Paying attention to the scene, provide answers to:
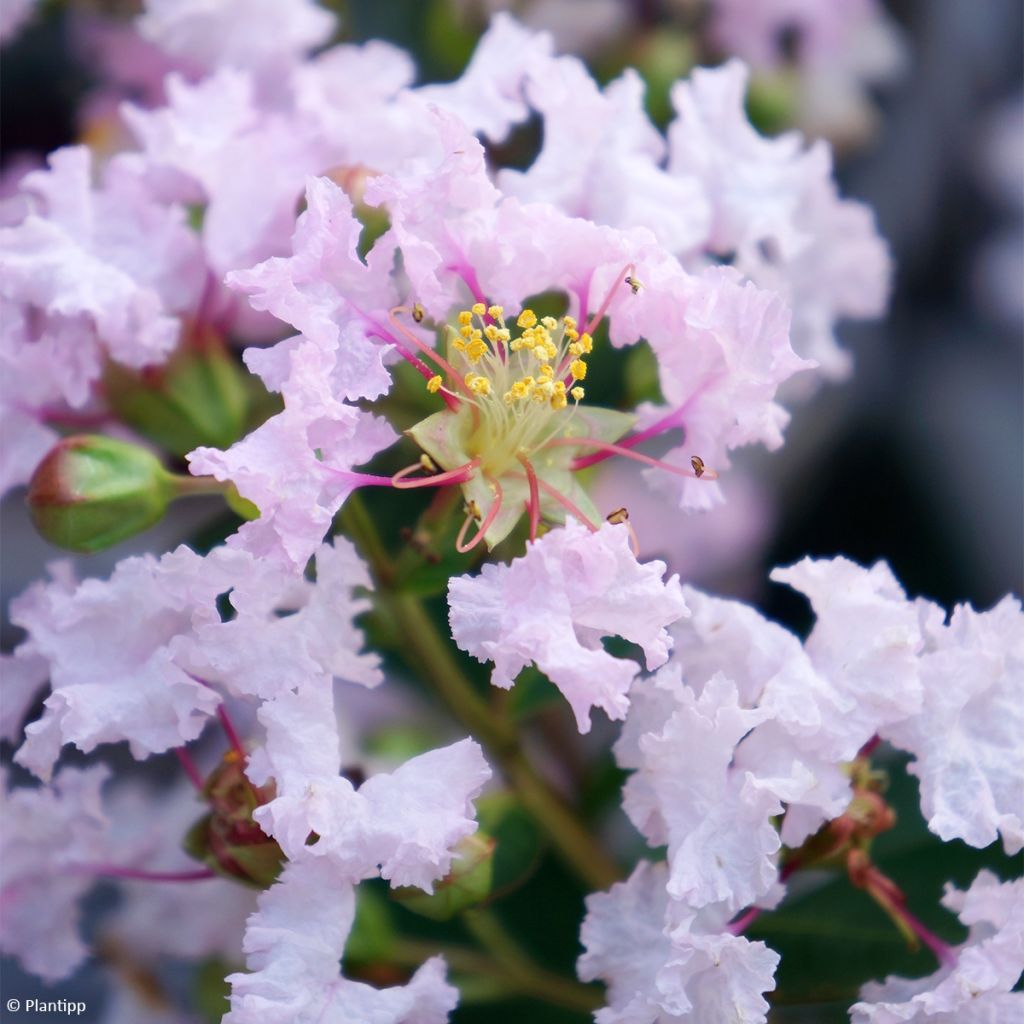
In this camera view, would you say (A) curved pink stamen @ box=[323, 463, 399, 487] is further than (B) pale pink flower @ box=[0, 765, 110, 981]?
No

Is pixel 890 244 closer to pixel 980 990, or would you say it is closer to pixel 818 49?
pixel 818 49

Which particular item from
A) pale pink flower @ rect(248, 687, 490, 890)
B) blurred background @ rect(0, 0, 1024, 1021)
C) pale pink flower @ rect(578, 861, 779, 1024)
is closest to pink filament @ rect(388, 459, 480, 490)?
pale pink flower @ rect(248, 687, 490, 890)

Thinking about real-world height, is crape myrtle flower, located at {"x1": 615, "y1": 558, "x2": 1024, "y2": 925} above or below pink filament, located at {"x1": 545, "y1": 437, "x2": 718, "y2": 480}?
below

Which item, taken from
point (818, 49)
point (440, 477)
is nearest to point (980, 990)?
point (440, 477)

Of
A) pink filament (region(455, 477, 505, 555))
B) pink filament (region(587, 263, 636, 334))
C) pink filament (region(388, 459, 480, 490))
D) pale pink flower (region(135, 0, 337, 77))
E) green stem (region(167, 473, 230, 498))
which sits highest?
pale pink flower (region(135, 0, 337, 77))

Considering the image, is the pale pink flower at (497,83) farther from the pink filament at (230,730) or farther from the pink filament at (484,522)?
the pink filament at (230,730)

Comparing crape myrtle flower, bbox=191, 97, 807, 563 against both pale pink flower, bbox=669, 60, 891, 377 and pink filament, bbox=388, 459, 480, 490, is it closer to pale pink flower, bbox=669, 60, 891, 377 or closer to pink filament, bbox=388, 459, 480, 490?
pink filament, bbox=388, 459, 480, 490
